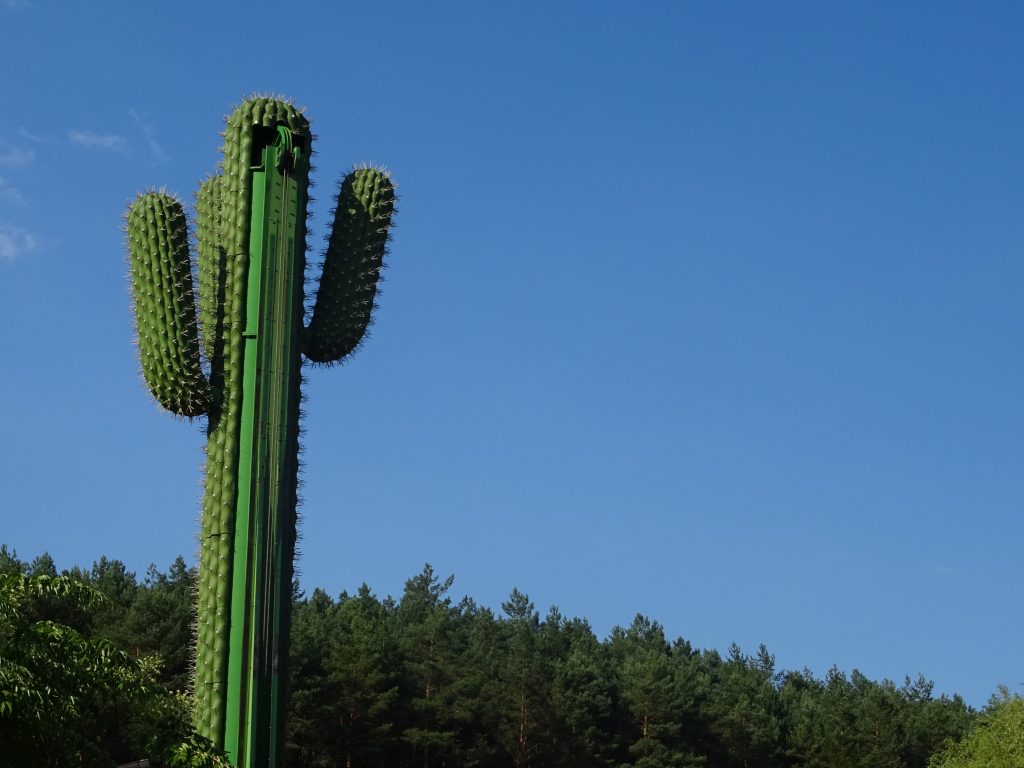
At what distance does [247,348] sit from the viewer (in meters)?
12.2

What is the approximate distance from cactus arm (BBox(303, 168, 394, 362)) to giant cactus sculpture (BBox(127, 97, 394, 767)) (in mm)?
15

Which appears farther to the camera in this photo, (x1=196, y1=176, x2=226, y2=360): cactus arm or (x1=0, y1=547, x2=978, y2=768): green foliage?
(x1=0, y1=547, x2=978, y2=768): green foliage

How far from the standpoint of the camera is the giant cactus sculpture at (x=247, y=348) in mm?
11602

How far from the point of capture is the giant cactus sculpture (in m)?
11.6

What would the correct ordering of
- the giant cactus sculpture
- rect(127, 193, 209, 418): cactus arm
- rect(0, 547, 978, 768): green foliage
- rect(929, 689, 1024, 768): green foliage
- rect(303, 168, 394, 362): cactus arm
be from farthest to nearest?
1. rect(0, 547, 978, 768): green foliage
2. rect(929, 689, 1024, 768): green foliage
3. rect(303, 168, 394, 362): cactus arm
4. rect(127, 193, 209, 418): cactus arm
5. the giant cactus sculpture

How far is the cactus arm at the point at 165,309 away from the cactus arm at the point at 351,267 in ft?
4.16

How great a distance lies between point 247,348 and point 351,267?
1633 millimetres

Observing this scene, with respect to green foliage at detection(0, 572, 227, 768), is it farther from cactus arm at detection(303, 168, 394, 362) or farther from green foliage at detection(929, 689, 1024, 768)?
green foliage at detection(929, 689, 1024, 768)

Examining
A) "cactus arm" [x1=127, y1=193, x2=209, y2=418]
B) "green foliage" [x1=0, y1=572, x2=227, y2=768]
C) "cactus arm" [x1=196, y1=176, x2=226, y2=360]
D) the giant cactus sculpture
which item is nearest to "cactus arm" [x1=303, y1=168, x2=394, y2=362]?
the giant cactus sculpture

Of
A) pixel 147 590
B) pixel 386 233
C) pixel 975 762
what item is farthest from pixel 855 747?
pixel 386 233

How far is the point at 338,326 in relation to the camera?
42.8 ft

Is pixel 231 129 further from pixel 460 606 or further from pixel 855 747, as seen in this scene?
pixel 460 606

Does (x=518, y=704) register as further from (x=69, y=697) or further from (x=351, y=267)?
(x=69, y=697)

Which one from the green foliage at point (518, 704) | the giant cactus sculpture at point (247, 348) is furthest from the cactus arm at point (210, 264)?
the green foliage at point (518, 704)
